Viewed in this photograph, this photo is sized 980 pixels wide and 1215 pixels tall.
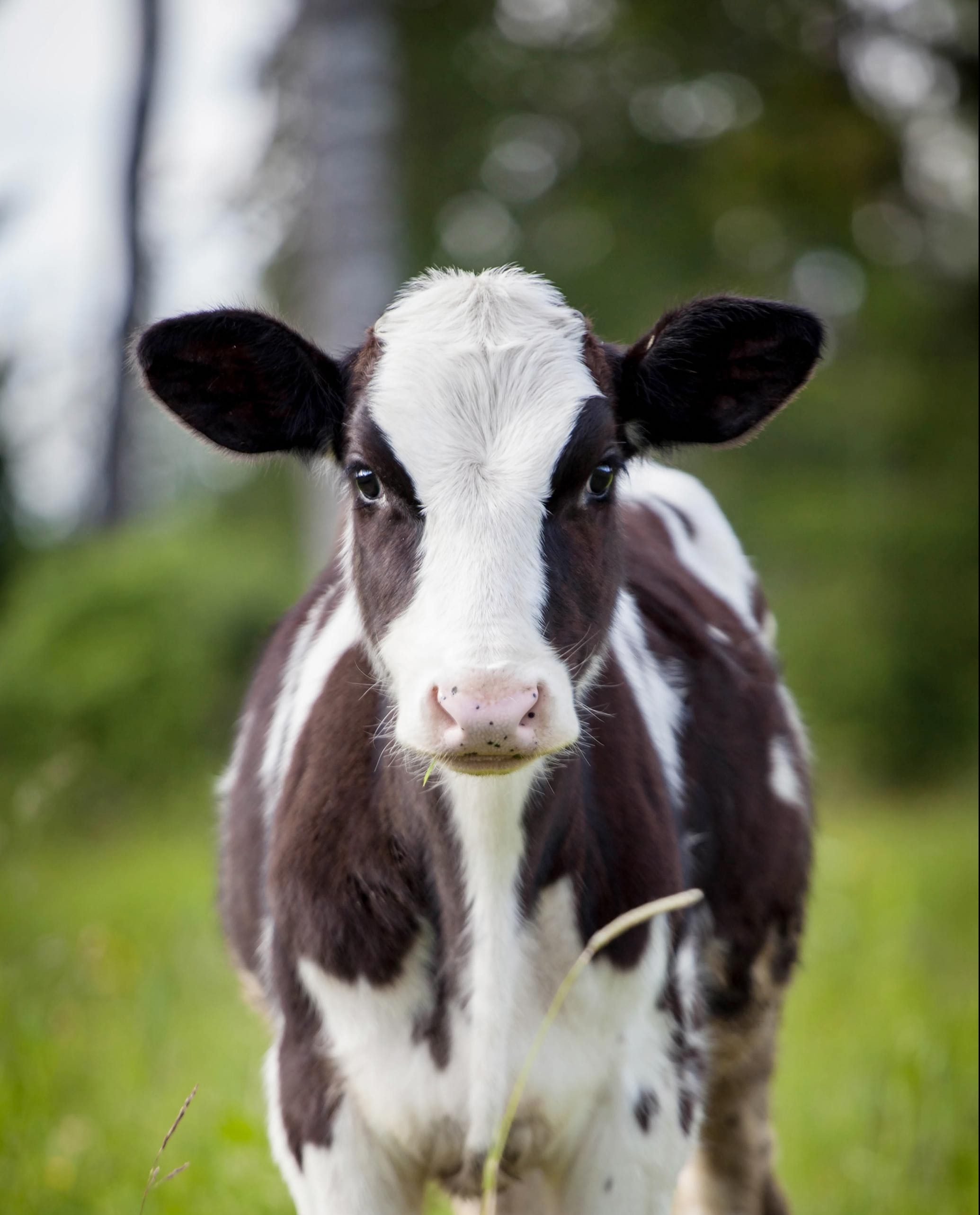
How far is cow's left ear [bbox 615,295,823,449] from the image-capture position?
10.0ft

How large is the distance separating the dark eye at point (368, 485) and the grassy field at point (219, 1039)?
7.17 feet

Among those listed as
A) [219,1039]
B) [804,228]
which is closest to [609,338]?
[804,228]

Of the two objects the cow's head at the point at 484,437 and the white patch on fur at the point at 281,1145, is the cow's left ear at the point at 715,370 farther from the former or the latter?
the white patch on fur at the point at 281,1145

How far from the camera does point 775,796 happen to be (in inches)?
155

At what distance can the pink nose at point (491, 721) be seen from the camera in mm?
2219

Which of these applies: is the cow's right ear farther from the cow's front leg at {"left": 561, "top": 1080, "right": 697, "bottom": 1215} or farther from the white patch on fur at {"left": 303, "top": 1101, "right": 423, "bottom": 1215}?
the cow's front leg at {"left": 561, "top": 1080, "right": 697, "bottom": 1215}

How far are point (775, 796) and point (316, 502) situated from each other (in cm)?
553

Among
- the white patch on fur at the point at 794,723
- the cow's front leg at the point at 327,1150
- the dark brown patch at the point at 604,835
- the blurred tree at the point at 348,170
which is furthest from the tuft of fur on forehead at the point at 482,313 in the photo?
the blurred tree at the point at 348,170

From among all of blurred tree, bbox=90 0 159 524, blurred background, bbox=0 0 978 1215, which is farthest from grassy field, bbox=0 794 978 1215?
blurred tree, bbox=90 0 159 524

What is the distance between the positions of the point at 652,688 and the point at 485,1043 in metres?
1.08

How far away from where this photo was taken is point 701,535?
15.1 feet

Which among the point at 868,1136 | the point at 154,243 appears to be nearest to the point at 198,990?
the point at 868,1136

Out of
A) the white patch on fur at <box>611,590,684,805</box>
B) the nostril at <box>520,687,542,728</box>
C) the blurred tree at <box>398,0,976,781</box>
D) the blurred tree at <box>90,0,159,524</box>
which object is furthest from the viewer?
the blurred tree at <box>90,0,159,524</box>

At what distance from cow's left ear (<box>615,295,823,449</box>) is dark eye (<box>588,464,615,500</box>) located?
0.32 meters
